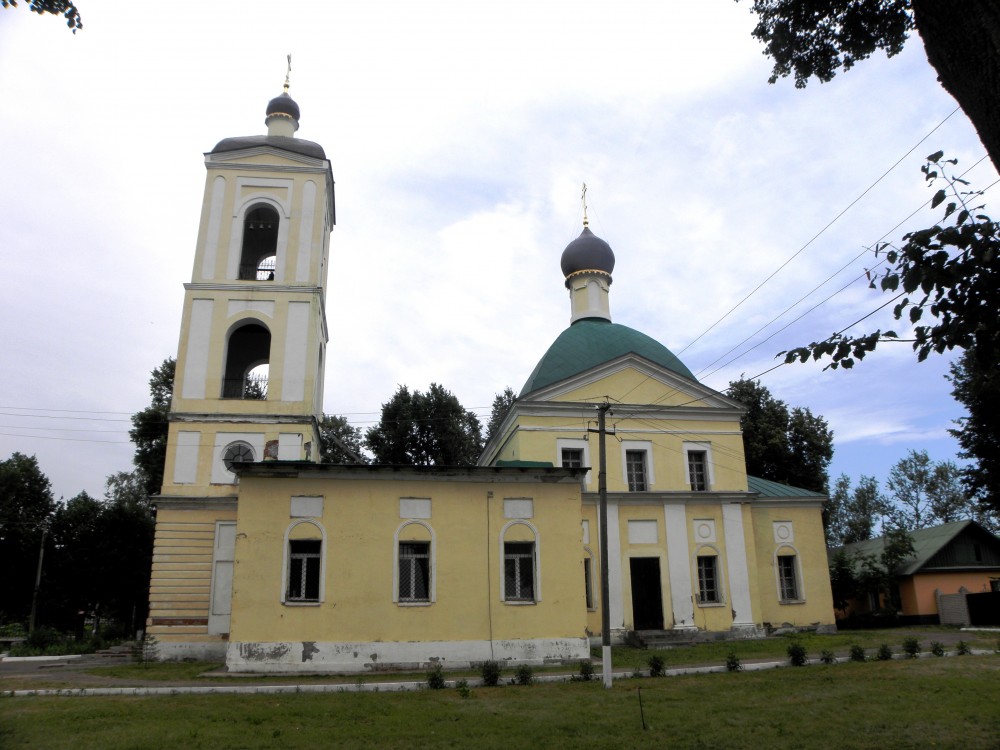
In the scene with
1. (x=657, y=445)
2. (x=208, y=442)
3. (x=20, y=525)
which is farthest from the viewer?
(x=20, y=525)

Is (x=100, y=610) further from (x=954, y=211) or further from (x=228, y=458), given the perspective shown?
(x=954, y=211)

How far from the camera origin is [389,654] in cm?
1614

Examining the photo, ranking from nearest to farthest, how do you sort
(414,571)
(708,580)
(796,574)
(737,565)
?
1. (414,571)
2. (708,580)
3. (737,565)
4. (796,574)

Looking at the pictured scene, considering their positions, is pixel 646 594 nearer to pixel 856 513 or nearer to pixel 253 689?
pixel 253 689

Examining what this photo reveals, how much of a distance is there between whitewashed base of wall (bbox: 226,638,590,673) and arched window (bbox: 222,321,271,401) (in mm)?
9746

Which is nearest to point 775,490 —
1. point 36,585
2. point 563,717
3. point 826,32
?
point 563,717

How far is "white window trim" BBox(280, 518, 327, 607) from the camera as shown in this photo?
52.8ft

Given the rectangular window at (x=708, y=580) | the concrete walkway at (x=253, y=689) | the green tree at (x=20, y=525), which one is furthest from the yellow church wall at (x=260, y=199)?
the green tree at (x=20, y=525)

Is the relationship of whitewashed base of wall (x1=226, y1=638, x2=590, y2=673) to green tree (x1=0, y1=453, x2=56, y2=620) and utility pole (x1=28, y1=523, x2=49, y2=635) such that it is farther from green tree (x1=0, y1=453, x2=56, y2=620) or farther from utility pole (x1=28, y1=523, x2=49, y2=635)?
green tree (x1=0, y1=453, x2=56, y2=620)

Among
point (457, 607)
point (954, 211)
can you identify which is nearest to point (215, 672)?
point (457, 607)

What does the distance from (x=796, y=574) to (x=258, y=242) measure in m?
Answer: 22.2

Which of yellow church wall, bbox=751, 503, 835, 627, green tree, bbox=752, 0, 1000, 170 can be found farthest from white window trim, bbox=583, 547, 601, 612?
green tree, bbox=752, 0, 1000, 170

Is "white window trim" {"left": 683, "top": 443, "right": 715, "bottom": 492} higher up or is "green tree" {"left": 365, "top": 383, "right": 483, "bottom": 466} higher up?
"green tree" {"left": 365, "top": 383, "right": 483, "bottom": 466}

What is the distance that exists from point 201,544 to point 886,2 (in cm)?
1990
